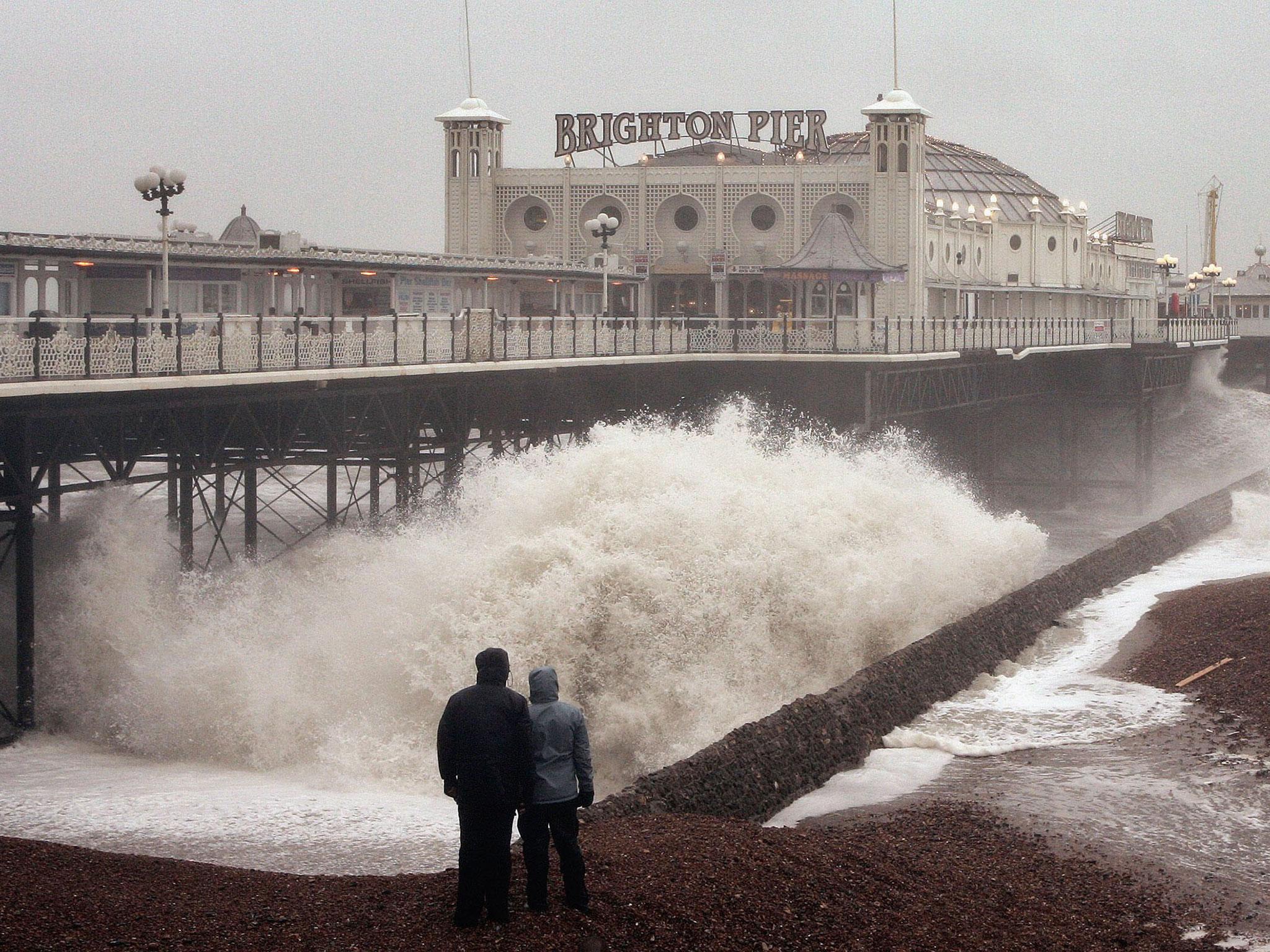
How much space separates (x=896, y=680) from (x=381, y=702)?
6.47 meters

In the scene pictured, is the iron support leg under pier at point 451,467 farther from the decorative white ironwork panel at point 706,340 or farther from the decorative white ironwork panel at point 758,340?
the decorative white ironwork panel at point 758,340

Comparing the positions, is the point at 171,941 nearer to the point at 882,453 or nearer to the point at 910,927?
the point at 910,927

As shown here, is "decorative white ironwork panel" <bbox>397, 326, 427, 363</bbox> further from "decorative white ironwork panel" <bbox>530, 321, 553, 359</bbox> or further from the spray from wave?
"decorative white ironwork panel" <bbox>530, 321, 553, 359</bbox>

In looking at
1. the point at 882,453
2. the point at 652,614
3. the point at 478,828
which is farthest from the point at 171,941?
the point at 882,453

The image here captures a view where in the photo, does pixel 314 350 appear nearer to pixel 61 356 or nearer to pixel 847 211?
pixel 61 356

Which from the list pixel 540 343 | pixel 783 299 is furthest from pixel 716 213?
pixel 540 343

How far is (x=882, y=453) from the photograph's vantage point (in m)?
39.8

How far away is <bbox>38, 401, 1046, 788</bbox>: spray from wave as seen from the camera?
820 inches

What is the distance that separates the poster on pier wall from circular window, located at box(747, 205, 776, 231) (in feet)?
51.3

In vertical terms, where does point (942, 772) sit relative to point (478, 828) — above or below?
below

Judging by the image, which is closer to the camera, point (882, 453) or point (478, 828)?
point (478, 828)

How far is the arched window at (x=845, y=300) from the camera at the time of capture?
50.1m

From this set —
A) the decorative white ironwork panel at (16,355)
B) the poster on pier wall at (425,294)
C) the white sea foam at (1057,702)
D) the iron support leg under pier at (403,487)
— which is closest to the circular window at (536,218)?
the poster on pier wall at (425,294)

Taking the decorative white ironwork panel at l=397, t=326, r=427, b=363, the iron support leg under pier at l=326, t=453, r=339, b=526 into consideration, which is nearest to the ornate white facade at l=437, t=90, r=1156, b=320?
the iron support leg under pier at l=326, t=453, r=339, b=526
